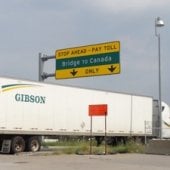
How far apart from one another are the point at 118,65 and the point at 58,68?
4.62 meters

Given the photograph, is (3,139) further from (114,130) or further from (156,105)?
(156,105)

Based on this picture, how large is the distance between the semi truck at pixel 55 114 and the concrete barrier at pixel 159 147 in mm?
2878

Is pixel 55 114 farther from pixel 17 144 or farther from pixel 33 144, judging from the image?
pixel 17 144

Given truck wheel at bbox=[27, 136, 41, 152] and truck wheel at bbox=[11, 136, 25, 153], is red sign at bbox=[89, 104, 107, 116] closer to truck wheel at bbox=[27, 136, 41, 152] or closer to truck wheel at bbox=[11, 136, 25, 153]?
truck wheel at bbox=[27, 136, 41, 152]

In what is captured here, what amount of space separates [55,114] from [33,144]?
2.12 meters

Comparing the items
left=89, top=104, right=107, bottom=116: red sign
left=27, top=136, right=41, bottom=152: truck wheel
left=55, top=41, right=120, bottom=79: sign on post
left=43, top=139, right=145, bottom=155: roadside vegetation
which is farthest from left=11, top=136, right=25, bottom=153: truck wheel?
left=55, top=41, right=120, bottom=79: sign on post

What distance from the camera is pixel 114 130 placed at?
3812 centimetres

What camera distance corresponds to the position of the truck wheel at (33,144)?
3197 cm

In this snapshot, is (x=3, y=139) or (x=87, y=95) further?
(x=87, y=95)

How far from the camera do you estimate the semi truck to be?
29.9m

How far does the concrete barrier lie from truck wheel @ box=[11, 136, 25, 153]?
6.86 m

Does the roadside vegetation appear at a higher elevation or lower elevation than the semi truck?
lower

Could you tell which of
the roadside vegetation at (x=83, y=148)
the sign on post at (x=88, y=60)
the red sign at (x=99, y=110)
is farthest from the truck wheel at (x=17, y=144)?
the sign on post at (x=88, y=60)
